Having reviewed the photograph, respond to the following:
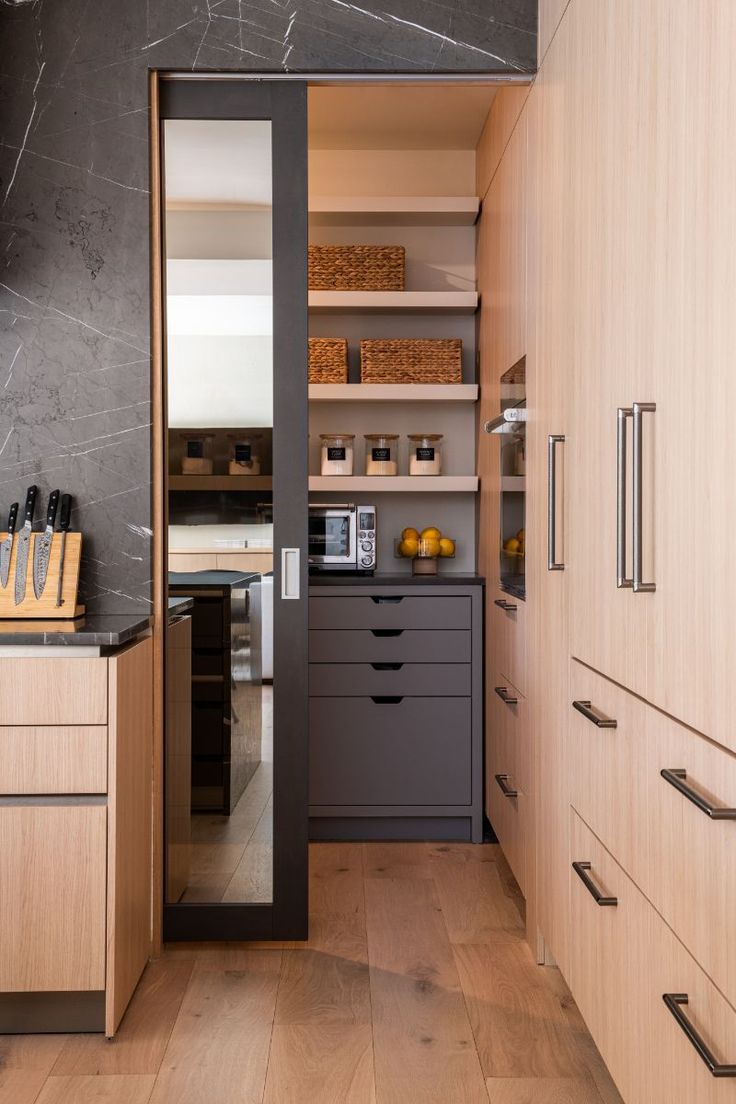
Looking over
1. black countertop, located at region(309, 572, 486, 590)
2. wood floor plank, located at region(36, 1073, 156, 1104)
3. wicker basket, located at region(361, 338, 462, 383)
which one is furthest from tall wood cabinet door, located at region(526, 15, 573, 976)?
wicker basket, located at region(361, 338, 462, 383)

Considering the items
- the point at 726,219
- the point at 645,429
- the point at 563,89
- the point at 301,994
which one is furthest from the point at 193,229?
the point at 301,994

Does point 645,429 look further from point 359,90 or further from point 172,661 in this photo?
point 359,90

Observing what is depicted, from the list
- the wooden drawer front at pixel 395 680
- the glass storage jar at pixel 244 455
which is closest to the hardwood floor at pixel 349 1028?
the wooden drawer front at pixel 395 680

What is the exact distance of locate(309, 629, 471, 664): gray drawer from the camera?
374cm

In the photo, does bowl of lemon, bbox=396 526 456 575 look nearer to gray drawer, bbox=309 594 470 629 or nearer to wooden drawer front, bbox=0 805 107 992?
gray drawer, bbox=309 594 470 629

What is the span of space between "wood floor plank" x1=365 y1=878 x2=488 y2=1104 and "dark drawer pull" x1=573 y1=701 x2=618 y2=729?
0.78 meters

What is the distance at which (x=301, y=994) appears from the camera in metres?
2.50

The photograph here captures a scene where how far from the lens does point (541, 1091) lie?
2.06 meters

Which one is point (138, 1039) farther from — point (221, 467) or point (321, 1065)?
point (221, 467)

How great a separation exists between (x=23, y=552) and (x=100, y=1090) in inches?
49.4

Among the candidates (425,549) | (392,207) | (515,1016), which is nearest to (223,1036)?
(515,1016)

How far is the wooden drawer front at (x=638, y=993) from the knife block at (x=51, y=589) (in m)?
1.34

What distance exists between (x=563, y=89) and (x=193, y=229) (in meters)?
1.03

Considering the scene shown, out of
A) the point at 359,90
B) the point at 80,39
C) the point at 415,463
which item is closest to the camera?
the point at 80,39
